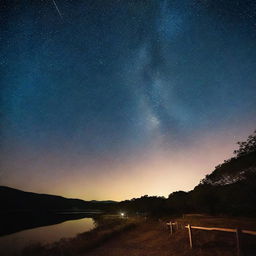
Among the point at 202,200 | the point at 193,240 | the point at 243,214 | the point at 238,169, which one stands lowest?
the point at 193,240

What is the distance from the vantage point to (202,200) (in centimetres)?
3306

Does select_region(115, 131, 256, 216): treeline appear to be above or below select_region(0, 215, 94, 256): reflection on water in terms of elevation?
above

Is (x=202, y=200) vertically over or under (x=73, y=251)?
over

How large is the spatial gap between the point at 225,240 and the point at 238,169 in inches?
566

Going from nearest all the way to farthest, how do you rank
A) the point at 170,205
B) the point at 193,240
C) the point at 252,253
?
the point at 252,253
the point at 193,240
the point at 170,205

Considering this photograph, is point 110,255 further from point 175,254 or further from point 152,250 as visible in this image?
point 175,254

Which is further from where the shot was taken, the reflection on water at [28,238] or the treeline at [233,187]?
the reflection on water at [28,238]

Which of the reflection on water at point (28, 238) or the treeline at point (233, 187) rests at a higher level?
the treeline at point (233, 187)

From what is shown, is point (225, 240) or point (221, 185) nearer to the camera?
point (225, 240)

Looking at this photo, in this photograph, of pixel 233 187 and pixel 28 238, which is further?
pixel 28 238

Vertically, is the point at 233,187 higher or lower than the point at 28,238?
higher

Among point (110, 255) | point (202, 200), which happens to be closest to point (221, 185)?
point (202, 200)

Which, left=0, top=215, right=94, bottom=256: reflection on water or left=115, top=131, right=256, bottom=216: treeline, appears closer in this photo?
left=115, top=131, right=256, bottom=216: treeline

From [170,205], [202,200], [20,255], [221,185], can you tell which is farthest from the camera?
[170,205]
